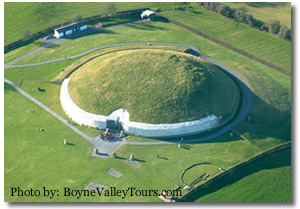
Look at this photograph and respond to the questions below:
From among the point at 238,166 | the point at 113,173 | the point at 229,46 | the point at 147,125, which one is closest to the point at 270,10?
the point at 229,46

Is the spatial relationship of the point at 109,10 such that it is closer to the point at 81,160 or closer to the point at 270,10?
the point at 270,10

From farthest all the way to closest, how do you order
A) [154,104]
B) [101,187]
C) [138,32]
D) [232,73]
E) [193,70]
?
[138,32] → [232,73] → [193,70] → [154,104] → [101,187]

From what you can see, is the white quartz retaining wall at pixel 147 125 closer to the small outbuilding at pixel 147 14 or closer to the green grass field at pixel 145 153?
the green grass field at pixel 145 153

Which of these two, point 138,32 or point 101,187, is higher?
point 138,32

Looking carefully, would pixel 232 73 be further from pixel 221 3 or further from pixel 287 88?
pixel 221 3

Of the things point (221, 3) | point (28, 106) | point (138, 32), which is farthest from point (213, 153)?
point (221, 3)

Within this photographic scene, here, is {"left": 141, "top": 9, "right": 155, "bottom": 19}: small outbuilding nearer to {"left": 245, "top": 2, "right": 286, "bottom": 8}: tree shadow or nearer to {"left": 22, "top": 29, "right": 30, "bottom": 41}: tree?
{"left": 245, "top": 2, "right": 286, "bottom": 8}: tree shadow
